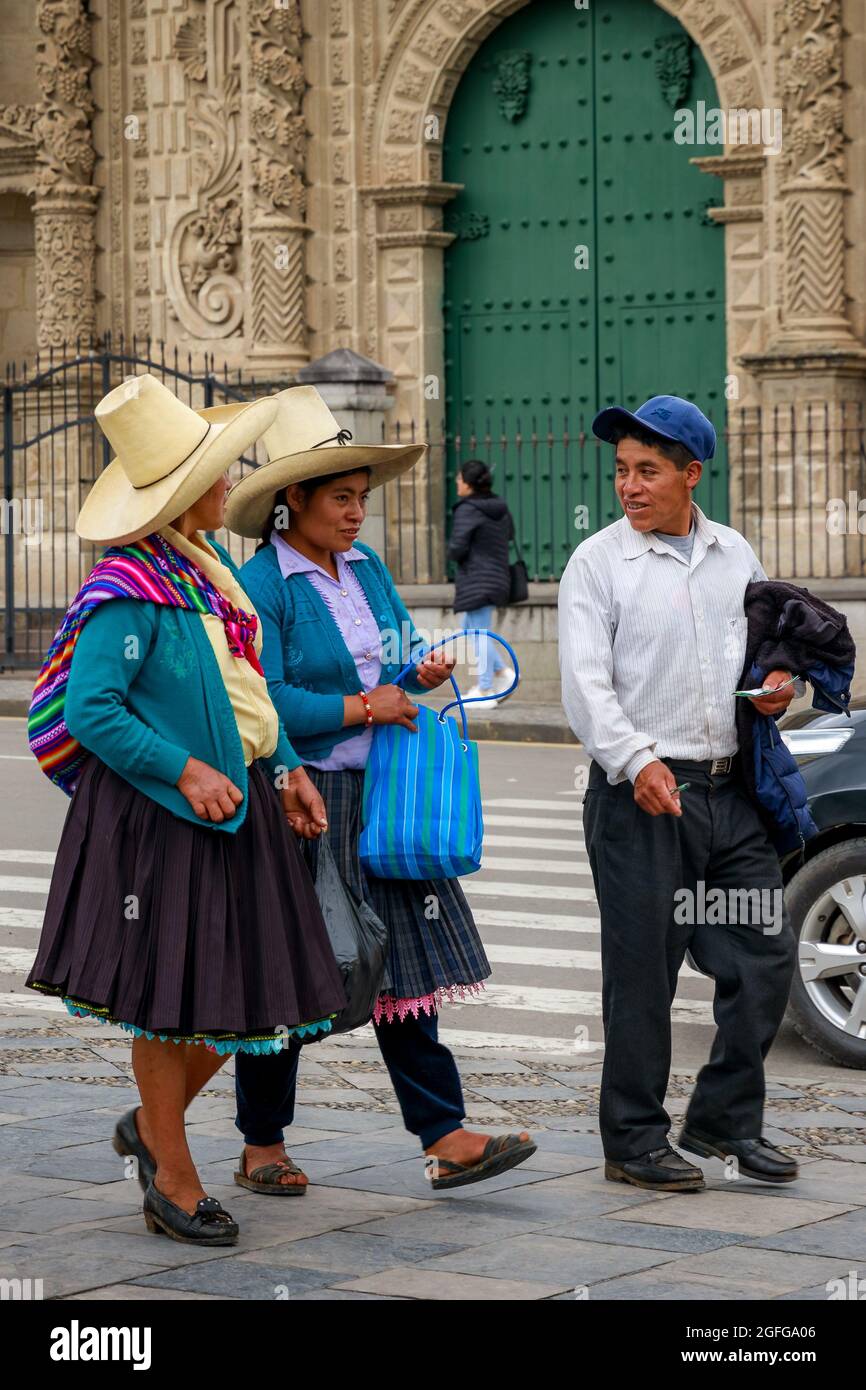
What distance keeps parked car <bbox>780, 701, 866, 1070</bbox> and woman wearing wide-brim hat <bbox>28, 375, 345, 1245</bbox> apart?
2.66 metres

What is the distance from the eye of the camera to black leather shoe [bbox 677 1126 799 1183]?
A: 6.19 metres

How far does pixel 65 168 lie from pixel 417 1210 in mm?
21980

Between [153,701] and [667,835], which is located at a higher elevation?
[153,701]

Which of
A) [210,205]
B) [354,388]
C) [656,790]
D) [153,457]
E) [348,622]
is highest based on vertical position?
[210,205]

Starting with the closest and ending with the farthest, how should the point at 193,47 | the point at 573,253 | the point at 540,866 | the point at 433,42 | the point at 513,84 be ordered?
the point at 540,866 → the point at 573,253 → the point at 513,84 → the point at 433,42 → the point at 193,47

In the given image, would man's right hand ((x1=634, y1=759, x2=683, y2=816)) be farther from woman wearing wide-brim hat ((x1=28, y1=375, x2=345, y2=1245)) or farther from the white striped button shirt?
woman wearing wide-brim hat ((x1=28, y1=375, x2=345, y2=1245))

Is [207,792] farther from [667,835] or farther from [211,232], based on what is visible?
[211,232]

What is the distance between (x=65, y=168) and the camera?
2642cm

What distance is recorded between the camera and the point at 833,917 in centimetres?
805

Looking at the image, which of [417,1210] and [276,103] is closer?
[417,1210]

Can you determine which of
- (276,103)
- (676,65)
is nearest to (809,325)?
(676,65)

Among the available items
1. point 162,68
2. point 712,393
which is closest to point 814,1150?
point 712,393

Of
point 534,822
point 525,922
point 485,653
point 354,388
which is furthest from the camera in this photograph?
point 354,388

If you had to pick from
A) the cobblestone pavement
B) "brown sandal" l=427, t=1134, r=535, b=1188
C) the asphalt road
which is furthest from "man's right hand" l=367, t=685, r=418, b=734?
the asphalt road
